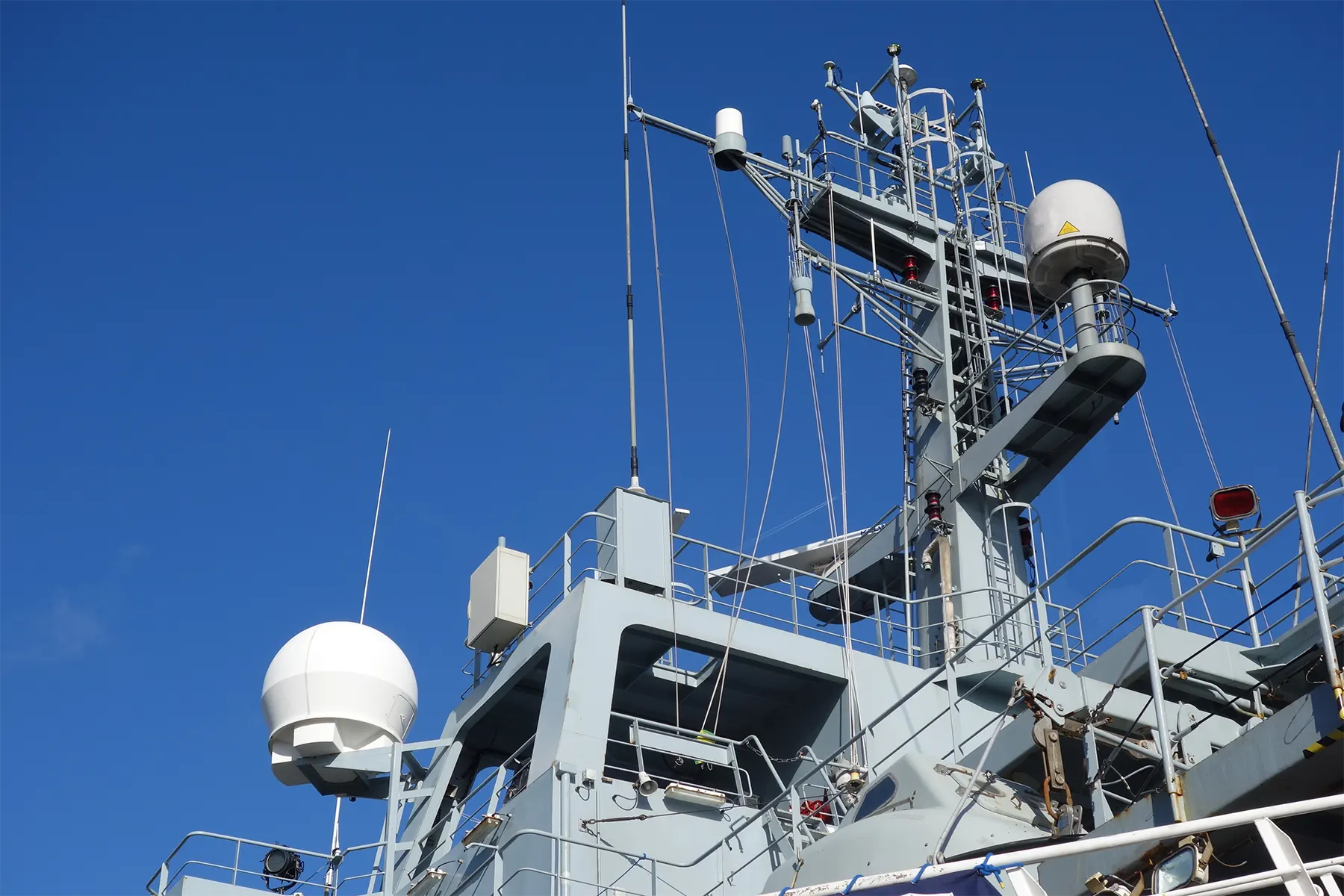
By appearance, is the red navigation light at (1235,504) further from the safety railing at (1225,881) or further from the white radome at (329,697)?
the white radome at (329,697)

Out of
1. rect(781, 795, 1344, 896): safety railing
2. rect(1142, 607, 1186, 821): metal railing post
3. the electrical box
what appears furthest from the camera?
the electrical box

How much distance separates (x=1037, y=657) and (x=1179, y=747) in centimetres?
614

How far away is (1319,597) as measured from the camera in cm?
733

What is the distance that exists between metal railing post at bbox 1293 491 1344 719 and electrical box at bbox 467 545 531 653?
8.63 meters

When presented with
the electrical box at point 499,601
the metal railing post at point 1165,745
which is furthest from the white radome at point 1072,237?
the metal railing post at point 1165,745

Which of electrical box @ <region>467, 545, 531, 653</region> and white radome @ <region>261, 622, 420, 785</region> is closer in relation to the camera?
white radome @ <region>261, 622, 420, 785</region>

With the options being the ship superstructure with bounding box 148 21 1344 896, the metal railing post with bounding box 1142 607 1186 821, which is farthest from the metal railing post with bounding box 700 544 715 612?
the metal railing post with bounding box 1142 607 1186 821

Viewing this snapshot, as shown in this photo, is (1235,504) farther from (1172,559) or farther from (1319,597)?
(1319,597)

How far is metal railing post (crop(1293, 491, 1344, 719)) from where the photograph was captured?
715 centimetres

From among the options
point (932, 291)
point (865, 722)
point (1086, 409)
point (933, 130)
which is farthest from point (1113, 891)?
point (933, 130)

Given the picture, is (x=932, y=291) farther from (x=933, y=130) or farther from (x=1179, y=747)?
(x=1179, y=747)

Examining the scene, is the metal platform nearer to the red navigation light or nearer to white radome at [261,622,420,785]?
the red navigation light

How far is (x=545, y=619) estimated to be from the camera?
1480cm

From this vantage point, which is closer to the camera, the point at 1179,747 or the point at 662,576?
the point at 1179,747
